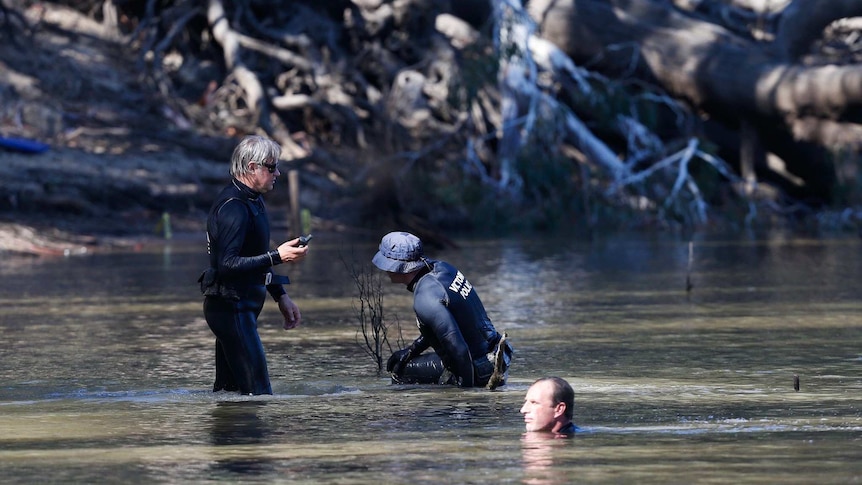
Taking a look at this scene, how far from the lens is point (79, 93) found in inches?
1483

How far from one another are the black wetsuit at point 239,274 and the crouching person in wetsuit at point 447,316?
814mm

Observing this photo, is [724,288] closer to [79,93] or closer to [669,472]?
[669,472]

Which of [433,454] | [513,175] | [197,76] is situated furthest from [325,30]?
[433,454]

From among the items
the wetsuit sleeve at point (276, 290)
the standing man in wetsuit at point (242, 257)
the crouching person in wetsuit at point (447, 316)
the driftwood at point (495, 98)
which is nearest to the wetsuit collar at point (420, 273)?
the crouching person in wetsuit at point (447, 316)

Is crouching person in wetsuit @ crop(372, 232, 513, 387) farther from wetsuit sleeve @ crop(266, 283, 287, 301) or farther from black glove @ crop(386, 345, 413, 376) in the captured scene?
wetsuit sleeve @ crop(266, 283, 287, 301)

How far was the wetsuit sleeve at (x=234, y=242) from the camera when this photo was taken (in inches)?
394

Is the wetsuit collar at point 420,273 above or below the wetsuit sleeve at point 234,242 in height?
below

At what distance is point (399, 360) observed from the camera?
1144cm

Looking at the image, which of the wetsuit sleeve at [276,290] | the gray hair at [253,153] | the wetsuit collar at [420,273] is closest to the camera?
the gray hair at [253,153]

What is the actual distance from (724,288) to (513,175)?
571 inches

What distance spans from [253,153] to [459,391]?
209 centimetres

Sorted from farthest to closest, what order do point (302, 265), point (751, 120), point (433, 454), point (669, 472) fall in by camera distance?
1. point (751, 120)
2. point (302, 265)
3. point (433, 454)
4. point (669, 472)

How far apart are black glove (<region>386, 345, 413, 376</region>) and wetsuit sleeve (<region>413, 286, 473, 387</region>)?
0.55m

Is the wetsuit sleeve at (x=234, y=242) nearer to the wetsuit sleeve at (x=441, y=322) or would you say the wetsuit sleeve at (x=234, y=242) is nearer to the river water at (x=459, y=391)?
the river water at (x=459, y=391)
